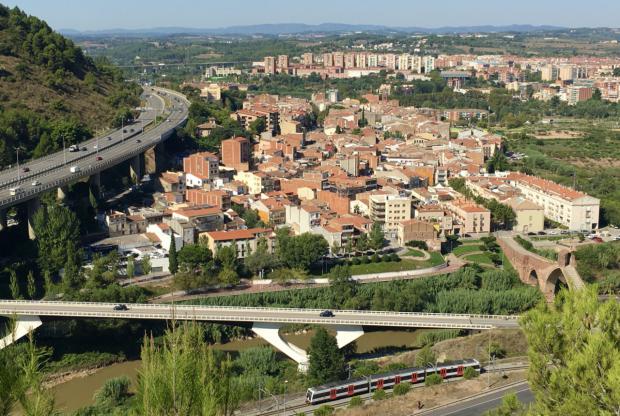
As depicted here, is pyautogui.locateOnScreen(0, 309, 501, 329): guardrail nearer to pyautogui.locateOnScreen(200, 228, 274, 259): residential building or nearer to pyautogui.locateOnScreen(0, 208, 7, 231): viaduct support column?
pyautogui.locateOnScreen(200, 228, 274, 259): residential building

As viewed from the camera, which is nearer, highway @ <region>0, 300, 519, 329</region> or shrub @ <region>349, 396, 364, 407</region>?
shrub @ <region>349, 396, 364, 407</region>

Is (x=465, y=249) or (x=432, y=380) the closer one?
(x=432, y=380)

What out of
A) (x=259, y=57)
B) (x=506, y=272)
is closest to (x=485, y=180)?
(x=506, y=272)

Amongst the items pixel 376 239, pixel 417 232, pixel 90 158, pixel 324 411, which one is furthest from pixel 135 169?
pixel 324 411

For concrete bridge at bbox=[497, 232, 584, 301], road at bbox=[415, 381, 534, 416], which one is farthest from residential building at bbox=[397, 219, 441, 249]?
road at bbox=[415, 381, 534, 416]

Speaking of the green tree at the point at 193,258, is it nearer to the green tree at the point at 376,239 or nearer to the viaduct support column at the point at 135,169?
the green tree at the point at 376,239

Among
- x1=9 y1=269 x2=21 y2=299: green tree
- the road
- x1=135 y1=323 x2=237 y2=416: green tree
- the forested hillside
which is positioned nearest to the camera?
x1=135 y1=323 x2=237 y2=416: green tree

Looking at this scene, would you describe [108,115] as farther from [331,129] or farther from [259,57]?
[259,57]

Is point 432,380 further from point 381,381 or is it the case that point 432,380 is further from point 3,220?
point 3,220
